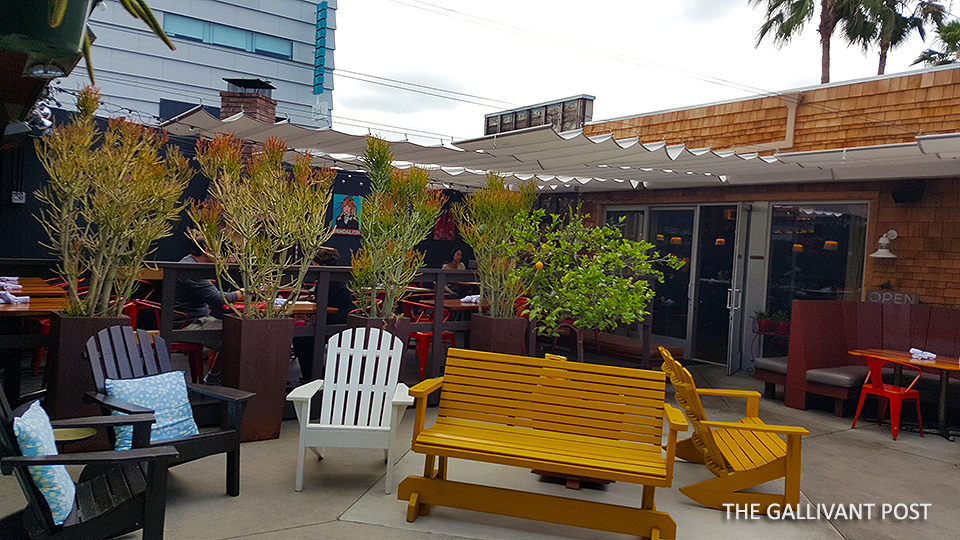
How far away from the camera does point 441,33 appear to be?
13.1m

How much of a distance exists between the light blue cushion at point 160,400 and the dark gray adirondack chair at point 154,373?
0.06 m

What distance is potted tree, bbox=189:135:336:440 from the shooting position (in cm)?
438

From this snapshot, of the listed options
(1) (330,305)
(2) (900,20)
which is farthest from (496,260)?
(2) (900,20)

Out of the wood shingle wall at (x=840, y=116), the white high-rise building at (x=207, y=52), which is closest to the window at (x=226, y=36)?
the white high-rise building at (x=207, y=52)

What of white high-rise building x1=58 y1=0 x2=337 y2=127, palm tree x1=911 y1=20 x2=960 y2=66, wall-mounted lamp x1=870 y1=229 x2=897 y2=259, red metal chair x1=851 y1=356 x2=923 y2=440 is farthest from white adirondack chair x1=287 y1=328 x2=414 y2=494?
white high-rise building x1=58 y1=0 x2=337 y2=127

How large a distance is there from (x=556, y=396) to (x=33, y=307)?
339 cm

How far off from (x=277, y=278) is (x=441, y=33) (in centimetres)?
966

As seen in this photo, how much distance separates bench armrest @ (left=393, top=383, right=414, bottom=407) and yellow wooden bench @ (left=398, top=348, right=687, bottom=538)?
16 centimetres

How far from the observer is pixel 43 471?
225cm

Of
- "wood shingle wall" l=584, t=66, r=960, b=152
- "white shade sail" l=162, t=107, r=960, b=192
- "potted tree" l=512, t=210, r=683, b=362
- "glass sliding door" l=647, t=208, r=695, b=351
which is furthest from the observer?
"glass sliding door" l=647, t=208, r=695, b=351

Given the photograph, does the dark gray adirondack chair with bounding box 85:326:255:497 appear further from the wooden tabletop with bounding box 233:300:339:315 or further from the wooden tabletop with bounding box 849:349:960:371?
the wooden tabletop with bounding box 849:349:960:371

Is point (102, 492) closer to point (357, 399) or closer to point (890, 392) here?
point (357, 399)

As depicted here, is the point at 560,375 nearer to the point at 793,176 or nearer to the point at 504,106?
the point at 793,176

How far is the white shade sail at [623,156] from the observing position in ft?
18.6
